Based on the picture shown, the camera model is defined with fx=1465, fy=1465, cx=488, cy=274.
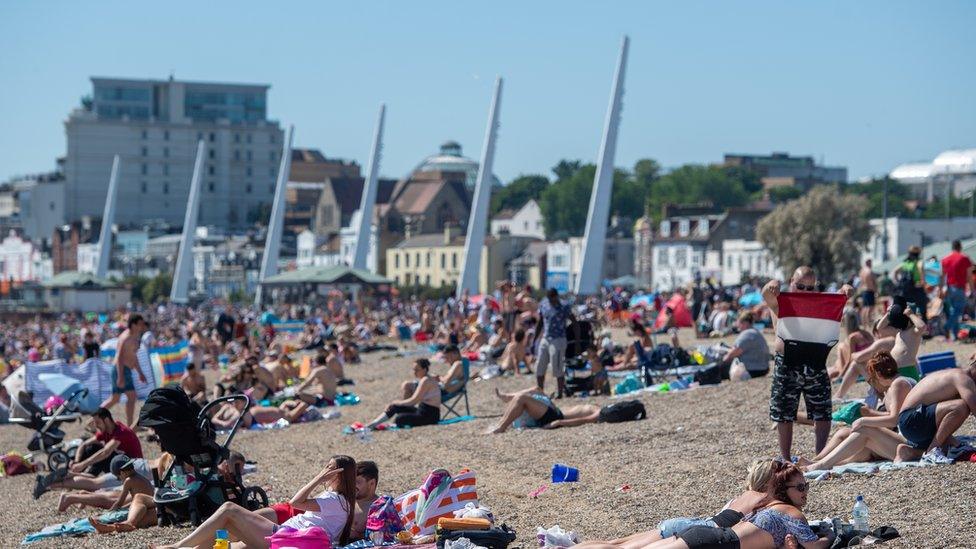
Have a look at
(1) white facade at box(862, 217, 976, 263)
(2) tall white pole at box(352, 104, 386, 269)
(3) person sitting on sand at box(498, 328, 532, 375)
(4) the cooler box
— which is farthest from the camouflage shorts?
(1) white facade at box(862, 217, 976, 263)

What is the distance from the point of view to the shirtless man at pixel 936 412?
30.5ft

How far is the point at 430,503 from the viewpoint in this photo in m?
9.05

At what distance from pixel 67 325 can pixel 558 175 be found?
315 feet

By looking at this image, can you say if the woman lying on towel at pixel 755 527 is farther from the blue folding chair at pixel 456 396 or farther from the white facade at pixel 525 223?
Result: the white facade at pixel 525 223

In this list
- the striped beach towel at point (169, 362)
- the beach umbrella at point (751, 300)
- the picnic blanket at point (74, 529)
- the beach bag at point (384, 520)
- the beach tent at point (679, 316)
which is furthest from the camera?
the beach umbrella at point (751, 300)

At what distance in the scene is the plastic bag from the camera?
8086 mm

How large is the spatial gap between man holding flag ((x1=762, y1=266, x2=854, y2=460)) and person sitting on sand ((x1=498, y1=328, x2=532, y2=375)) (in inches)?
419

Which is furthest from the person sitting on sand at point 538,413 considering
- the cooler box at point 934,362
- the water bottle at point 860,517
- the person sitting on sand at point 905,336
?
the water bottle at point 860,517

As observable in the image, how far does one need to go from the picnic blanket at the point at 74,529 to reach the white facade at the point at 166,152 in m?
132

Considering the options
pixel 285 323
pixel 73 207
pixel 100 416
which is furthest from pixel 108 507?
pixel 73 207

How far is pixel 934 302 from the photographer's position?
63.3ft

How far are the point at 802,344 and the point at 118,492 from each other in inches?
219

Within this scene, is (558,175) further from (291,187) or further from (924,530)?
(924,530)

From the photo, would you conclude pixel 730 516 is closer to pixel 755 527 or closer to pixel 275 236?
pixel 755 527
